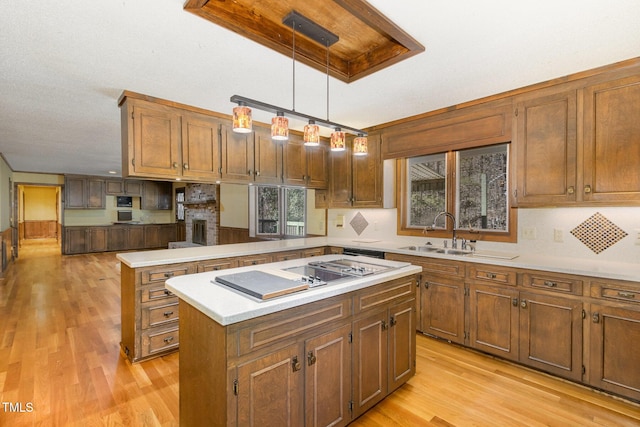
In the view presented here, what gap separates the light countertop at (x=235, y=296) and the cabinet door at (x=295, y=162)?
2210mm

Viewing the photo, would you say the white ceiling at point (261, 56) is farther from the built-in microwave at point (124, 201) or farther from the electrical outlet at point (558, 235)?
the built-in microwave at point (124, 201)

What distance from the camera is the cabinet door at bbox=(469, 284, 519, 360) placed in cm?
257

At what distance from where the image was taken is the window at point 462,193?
3.16 m

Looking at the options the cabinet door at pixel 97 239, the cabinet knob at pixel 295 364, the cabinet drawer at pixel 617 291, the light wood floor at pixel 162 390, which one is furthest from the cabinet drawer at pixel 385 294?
the cabinet door at pixel 97 239

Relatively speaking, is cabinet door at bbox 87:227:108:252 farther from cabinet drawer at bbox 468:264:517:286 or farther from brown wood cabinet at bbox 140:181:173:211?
cabinet drawer at bbox 468:264:517:286

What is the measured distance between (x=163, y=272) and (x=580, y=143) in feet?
12.0

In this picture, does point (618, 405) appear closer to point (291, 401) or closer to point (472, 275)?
point (472, 275)

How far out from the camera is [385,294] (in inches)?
79.4

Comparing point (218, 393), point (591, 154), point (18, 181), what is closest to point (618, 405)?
point (591, 154)

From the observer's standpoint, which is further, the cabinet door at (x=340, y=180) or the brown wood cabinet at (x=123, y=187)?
the brown wood cabinet at (x=123, y=187)

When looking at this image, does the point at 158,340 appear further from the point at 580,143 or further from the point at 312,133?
the point at 580,143

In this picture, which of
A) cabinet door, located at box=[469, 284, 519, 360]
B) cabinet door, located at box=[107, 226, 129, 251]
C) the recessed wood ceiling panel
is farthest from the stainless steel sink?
cabinet door, located at box=[107, 226, 129, 251]

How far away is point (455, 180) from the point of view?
138 inches

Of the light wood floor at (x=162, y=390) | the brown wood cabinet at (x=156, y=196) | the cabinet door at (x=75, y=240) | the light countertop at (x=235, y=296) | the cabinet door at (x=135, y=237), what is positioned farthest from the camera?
the brown wood cabinet at (x=156, y=196)
